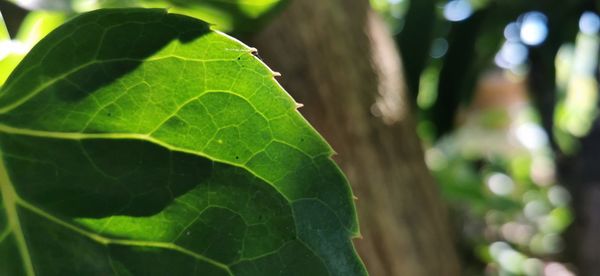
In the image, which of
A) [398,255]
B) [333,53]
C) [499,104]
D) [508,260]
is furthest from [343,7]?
[499,104]

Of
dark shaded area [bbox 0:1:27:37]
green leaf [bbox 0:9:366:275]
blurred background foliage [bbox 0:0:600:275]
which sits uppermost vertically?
blurred background foliage [bbox 0:0:600:275]

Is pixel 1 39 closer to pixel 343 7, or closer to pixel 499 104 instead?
pixel 343 7

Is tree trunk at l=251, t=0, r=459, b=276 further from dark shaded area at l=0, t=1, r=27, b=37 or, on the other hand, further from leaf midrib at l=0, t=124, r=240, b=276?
leaf midrib at l=0, t=124, r=240, b=276

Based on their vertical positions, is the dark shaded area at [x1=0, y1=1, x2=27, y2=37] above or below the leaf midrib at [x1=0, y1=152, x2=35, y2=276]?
above

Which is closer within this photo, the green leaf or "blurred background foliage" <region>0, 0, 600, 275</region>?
the green leaf

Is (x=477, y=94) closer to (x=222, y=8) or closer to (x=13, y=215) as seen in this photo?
(x=222, y=8)

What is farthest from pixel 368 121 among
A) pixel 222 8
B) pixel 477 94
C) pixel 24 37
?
pixel 477 94

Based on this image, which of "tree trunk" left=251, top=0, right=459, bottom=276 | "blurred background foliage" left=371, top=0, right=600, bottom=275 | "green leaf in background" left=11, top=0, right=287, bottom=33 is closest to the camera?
"green leaf in background" left=11, top=0, right=287, bottom=33

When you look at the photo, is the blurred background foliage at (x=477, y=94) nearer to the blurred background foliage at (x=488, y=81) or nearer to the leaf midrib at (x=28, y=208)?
the blurred background foliage at (x=488, y=81)

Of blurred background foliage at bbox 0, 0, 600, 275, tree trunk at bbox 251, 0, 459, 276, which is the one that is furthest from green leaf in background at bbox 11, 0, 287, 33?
tree trunk at bbox 251, 0, 459, 276
